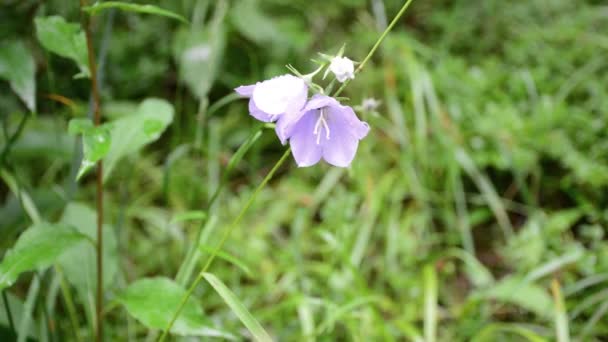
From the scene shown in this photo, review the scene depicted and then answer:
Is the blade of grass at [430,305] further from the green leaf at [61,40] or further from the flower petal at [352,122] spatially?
the green leaf at [61,40]

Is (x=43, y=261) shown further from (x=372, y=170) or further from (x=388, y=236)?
(x=372, y=170)

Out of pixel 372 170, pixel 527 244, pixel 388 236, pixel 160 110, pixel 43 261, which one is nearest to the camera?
pixel 43 261

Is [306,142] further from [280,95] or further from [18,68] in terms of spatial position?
[18,68]

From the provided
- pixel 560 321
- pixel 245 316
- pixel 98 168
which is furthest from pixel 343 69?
pixel 560 321

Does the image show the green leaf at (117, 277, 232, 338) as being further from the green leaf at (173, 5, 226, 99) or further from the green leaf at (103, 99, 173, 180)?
the green leaf at (173, 5, 226, 99)

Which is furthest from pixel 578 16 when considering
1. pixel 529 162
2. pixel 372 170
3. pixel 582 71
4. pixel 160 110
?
pixel 160 110

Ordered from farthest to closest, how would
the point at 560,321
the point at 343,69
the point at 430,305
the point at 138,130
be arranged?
1. the point at 430,305
2. the point at 560,321
3. the point at 138,130
4. the point at 343,69
